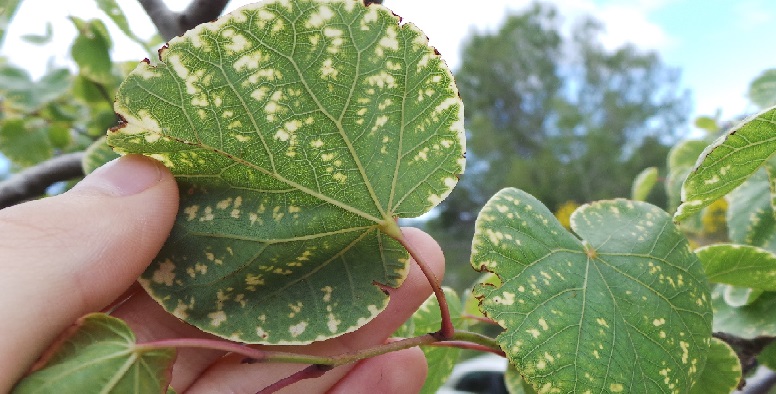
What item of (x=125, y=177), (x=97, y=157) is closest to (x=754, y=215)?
(x=125, y=177)

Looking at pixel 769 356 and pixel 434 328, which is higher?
pixel 769 356

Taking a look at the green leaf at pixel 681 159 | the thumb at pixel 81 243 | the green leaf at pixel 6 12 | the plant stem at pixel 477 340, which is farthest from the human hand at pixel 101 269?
the green leaf at pixel 681 159

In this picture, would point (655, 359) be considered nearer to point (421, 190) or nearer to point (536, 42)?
point (421, 190)

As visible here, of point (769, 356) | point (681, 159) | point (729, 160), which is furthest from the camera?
point (681, 159)

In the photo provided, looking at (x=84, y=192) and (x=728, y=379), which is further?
(x=728, y=379)

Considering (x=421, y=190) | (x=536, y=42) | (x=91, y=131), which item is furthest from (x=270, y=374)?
(x=536, y=42)

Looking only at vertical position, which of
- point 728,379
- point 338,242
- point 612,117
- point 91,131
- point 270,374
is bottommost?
point 612,117

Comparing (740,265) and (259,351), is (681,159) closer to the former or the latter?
(740,265)
